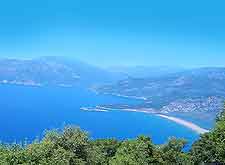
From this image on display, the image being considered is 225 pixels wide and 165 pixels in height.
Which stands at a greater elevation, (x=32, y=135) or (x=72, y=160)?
(x=32, y=135)

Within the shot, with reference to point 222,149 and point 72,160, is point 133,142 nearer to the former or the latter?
point 72,160

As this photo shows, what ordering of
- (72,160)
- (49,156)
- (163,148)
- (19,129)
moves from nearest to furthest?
(49,156), (72,160), (163,148), (19,129)

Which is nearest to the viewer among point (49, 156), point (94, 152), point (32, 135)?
point (49, 156)

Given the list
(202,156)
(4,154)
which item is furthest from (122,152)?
(202,156)

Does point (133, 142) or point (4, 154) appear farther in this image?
point (133, 142)

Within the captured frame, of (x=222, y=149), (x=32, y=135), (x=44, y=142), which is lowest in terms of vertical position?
(x=222, y=149)

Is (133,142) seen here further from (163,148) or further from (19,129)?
(19,129)

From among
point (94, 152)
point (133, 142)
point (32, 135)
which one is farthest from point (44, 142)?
point (32, 135)
